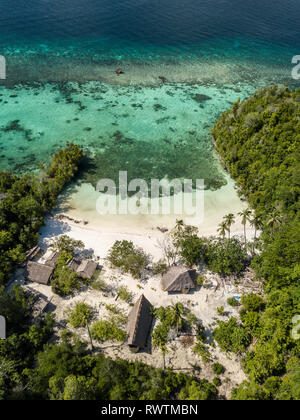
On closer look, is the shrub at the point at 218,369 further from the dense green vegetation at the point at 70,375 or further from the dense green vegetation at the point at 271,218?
the dense green vegetation at the point at 271,218

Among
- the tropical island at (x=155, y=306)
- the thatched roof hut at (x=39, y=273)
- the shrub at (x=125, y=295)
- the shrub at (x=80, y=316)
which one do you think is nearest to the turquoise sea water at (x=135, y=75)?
the tropical island at (x=155, y=306)

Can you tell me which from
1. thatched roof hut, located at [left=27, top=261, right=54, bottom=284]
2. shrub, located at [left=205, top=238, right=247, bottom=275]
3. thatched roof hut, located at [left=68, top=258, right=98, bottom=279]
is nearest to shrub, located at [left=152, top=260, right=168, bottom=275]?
shrub, located at [left=205, top=238, right=247, bottom=275]

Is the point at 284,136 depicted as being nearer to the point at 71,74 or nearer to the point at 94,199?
the point at 94,199

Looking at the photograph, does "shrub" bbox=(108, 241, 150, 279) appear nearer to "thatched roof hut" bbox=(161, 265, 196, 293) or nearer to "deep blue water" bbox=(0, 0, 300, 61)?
"thatched roof hut" bbox=(161, 265, 196, 293)

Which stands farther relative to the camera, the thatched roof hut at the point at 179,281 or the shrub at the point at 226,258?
the shrub at the point at 226,258

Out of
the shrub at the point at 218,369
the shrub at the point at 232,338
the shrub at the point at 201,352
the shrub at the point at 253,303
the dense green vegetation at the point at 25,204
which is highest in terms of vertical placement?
the dense green vegetation at the point at 25,204

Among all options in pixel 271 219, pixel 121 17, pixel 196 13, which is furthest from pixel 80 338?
pixel 196 13
